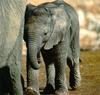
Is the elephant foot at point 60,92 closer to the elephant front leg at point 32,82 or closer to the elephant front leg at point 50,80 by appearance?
the elephant front leg at point 50,80

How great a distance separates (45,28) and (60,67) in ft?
2.38

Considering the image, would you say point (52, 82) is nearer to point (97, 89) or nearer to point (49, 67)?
point (49, 67)

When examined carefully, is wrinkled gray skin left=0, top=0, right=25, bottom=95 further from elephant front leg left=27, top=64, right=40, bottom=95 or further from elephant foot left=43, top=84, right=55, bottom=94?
elephant foot left=43, top=84, right=55, bottom=94

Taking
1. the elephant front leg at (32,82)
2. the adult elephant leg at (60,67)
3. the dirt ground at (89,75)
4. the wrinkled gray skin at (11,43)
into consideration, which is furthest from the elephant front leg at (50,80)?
the wrinkled gray skin at (11,43)

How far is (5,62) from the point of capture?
6.96 m

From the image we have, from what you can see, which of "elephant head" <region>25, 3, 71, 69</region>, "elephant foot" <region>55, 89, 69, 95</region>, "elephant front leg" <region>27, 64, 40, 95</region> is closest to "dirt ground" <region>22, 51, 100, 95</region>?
"elephant foot" <region>55, 89, 69, 95</region>

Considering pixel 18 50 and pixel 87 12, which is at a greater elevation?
pixel 18 50

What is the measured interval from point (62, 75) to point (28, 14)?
1.06 metres

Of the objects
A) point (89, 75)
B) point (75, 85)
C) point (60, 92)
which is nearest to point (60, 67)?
point (60, 92)

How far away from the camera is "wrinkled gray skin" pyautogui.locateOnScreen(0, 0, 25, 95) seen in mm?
6789

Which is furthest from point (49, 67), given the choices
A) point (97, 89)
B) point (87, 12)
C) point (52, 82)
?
point (87, 12)

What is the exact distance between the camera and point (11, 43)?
694cm

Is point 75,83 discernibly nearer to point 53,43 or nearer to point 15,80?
point 53,43

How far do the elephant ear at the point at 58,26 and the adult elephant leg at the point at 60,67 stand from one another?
14 centimetres
